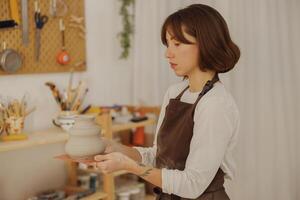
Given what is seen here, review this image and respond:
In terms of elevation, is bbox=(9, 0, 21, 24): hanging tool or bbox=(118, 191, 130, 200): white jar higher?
bbox=(9, 0, 21, 24): hanging tool

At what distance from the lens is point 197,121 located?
4.26 feet

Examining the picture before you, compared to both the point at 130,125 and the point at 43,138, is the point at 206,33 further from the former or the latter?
the point at 130,125

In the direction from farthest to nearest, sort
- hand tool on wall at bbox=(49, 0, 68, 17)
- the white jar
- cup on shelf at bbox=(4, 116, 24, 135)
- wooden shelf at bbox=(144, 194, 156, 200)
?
wooden shelf at bbox=(144, 194, 156, 200) < the white jar < hand tool on wall at bbox=(49, 0, 68, 17) < cup on shelf at bbox=(4, 116, 24, 135)

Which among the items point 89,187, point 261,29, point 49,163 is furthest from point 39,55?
point 261,29

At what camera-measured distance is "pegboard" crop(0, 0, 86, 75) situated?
2156mm

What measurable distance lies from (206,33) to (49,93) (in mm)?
1399

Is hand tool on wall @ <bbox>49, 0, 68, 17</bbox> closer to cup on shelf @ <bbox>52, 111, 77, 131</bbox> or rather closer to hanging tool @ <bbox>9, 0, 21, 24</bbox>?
hanging tool @ <bbox>9, 0, 21, 24</bbox>

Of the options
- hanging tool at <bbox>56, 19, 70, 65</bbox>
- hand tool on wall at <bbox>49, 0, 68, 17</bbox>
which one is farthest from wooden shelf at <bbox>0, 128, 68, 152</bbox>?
hand tool on wall at <bbox>49, 0, 68, 17</bbox>

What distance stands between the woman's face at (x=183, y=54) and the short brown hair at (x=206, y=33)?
0.6 inches

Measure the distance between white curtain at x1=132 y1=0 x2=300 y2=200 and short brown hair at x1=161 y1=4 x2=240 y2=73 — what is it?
0.78 meters

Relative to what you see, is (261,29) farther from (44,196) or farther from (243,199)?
(44,196)

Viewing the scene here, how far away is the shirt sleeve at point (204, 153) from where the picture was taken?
4.07ft

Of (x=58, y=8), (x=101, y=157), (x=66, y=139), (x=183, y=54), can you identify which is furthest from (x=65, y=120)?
(x=183, y=54)

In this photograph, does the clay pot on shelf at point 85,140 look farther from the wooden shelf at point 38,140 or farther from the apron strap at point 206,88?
the wooden shelf at point 38,140
